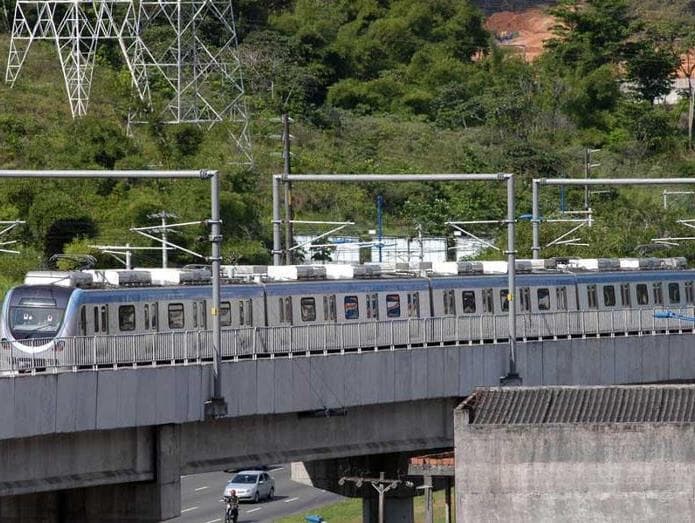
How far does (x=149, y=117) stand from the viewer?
92.9 meters

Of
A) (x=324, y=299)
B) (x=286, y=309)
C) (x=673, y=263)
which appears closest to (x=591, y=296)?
(x=673, y=263)

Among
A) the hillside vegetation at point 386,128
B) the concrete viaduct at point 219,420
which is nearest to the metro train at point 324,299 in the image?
the concrete viaduct at point 219,420

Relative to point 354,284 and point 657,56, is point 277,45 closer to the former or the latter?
point 657,56

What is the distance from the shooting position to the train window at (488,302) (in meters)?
59.9

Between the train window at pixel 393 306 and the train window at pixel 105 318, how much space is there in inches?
409

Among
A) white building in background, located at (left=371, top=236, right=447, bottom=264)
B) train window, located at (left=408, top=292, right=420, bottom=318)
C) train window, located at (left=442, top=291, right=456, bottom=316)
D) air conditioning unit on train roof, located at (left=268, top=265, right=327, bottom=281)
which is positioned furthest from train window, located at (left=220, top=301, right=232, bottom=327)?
white building in background, located at (left=371, top=236, right=447, bottom=264)

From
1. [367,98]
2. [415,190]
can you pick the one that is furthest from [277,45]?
[415,190]

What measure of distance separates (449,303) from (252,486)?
14978 mm

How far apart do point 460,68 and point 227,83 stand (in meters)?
25.0

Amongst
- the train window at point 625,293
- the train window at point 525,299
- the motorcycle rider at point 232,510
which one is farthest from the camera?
the motorcycle rider at point 232,510

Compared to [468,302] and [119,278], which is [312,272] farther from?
[119,278]

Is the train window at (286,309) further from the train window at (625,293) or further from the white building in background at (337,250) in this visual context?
the white building in background at (337,250)

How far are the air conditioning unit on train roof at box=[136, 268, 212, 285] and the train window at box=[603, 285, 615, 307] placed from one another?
664 inches

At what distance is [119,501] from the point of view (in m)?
43.6
